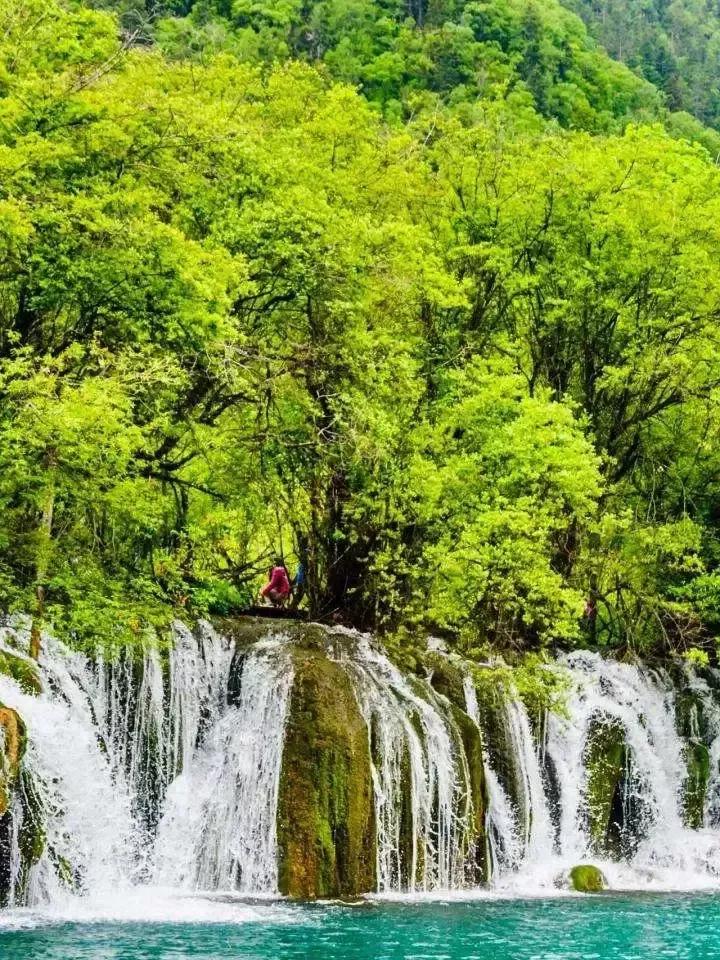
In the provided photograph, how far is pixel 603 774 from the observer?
24031mm

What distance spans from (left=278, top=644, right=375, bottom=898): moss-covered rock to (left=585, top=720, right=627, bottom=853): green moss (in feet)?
21.7

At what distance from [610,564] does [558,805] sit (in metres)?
5.35

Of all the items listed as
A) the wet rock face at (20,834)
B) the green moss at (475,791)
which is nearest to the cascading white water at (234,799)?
the wet rock face at (20,834)

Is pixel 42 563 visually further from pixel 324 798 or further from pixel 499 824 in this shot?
pixel 499 824

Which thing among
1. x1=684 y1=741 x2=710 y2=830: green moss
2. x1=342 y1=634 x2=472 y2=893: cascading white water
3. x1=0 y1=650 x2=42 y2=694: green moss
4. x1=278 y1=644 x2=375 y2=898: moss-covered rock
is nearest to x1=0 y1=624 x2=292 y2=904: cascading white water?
x1=0 y1=650 x2=42 y2=694: green moss

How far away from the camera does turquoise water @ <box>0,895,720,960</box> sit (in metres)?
13.5

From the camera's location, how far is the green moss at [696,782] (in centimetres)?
2567

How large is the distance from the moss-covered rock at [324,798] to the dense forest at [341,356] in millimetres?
2755

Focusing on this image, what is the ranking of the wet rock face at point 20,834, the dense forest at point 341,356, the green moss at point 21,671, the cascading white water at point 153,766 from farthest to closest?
the dense forest at point 341,356, the green moss at point 21,671, the cascading white water at point 153,766, the wet rock face at point 20,834

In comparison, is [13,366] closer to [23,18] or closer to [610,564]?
[23,18]

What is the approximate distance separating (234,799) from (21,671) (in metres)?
3.66

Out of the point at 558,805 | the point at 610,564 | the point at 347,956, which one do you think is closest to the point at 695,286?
the point at 610,564

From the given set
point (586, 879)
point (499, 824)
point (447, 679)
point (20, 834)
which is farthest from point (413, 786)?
point (20, 834)

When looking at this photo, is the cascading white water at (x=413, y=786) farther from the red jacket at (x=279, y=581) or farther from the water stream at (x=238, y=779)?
the red jacket at (x=279, y=581)
